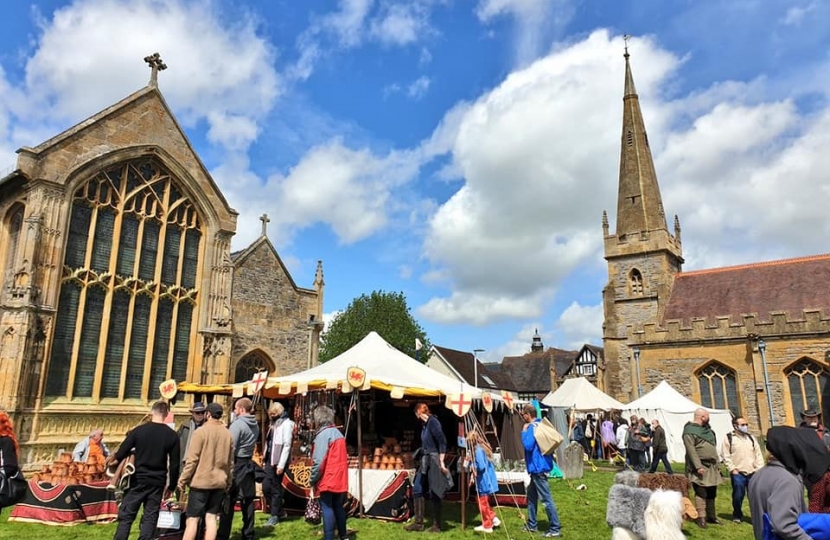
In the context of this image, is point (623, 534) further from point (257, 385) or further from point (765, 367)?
point (765, 367)

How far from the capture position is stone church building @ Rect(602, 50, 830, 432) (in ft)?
76.1

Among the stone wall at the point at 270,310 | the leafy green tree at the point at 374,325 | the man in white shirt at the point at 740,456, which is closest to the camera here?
the man in white shirt at the point at 740,456

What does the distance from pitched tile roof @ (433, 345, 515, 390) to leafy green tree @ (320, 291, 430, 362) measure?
7.81 metres

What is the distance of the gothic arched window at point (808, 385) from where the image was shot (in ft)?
74.1

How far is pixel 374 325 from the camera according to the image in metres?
39.6

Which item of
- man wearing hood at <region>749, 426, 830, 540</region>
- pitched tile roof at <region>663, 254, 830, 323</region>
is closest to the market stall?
man wearing hood at <region>749, 426, 830, 540</region>

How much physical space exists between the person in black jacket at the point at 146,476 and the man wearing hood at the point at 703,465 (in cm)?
704

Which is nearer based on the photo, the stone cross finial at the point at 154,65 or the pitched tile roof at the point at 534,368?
the stone cross finial at the point at 154,65

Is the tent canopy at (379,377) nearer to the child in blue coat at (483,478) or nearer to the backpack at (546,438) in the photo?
the child in blue coat at (483,478)

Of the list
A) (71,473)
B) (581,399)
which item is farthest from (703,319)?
(71,473)

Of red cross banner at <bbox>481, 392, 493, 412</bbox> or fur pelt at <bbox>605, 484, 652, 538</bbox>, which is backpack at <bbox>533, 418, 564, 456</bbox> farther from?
fur pelt at <bbox>605, 484, 652, 538</bbox>

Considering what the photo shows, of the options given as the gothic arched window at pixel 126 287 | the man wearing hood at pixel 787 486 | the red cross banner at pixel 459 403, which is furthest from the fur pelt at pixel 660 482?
the gothic arched window at pixel 126 287

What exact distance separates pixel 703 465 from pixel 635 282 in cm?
2341

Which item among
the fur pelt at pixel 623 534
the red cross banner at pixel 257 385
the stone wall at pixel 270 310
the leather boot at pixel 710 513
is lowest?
the leather boot at pixel 710 513
